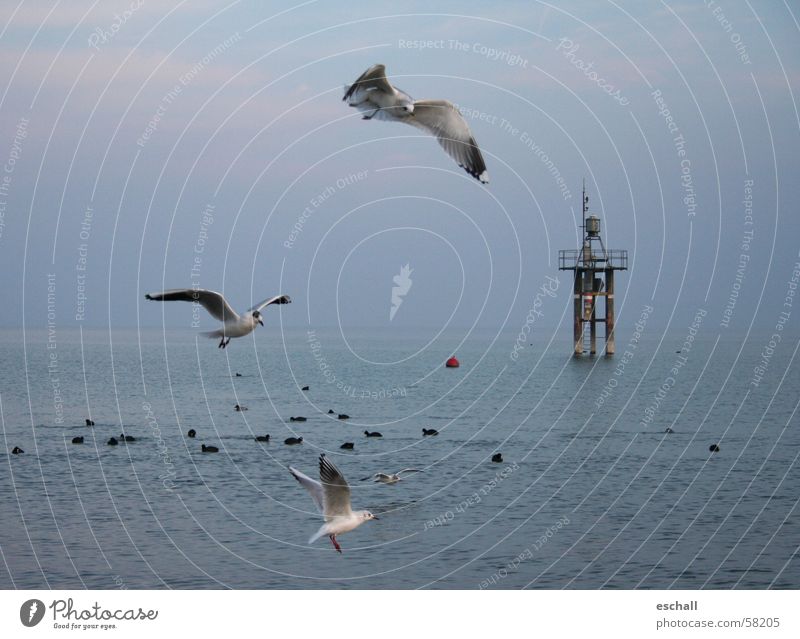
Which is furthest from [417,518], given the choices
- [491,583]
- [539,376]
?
[539,376]

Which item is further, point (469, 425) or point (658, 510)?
point (469, 425)

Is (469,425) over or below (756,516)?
over

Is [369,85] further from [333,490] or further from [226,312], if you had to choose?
[333,490]

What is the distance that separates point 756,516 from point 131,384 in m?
70.2

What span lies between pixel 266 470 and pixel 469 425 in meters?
22.8

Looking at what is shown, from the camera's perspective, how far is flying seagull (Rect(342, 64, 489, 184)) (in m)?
16.3

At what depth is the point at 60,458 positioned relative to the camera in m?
43.5

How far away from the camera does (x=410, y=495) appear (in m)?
36.3

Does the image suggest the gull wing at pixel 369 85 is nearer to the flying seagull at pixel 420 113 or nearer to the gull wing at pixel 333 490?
the flying seagull at pixel 420 113

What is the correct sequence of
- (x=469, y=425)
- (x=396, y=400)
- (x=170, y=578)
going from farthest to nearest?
(x=396, y=400) < (x=469, y=425) < (x=170, y=578)

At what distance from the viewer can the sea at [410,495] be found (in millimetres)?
25984
